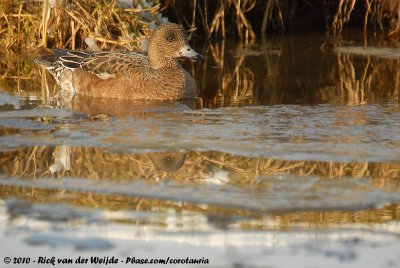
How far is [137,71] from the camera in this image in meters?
8.20

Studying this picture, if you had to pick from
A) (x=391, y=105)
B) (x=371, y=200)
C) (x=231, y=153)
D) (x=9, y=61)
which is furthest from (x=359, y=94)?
(x=9, y=61)

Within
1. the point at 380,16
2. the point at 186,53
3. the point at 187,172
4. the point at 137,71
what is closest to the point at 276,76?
the point at 186,53

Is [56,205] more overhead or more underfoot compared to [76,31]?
more underfoot

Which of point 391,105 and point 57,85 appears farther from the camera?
point 57,85

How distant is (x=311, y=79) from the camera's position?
29.4ft

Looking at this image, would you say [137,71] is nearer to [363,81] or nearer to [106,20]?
[106,20]

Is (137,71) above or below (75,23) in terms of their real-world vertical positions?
below

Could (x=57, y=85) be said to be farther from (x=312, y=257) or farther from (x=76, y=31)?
(x=312, y=257)

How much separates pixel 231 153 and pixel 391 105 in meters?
1.99

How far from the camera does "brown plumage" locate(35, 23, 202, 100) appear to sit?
319 inches

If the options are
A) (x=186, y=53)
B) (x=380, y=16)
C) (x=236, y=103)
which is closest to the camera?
(x=236, y=103)

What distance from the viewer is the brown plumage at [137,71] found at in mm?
8094

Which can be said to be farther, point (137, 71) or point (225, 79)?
point (225, 79)

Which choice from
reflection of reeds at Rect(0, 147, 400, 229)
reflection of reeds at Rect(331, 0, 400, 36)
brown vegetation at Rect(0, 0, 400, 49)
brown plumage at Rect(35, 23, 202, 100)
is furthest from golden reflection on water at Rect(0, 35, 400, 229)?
reflection of reeds at Rect(331, 0, 400, 36)
